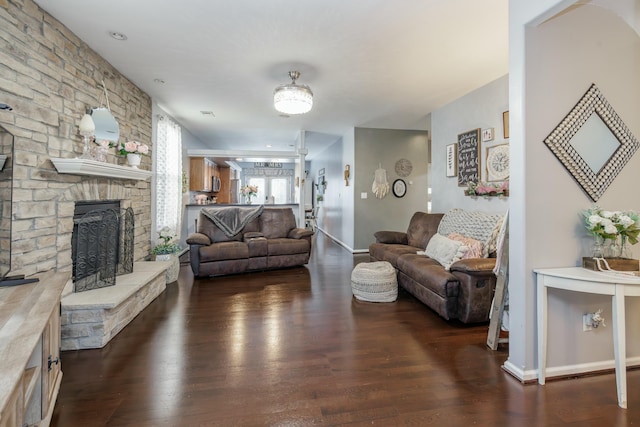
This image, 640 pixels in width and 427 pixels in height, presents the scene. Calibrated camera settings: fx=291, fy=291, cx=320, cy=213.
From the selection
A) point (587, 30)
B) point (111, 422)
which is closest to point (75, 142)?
point (111, 422)

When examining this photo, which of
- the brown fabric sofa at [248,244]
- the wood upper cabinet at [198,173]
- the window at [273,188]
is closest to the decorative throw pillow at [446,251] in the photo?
the brown fabric sofa at [248,244]

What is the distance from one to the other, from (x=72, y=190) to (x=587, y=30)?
4.20m

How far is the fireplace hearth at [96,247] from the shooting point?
2.63 meters

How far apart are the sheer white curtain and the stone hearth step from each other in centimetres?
198

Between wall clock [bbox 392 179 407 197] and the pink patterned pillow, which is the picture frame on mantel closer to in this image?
the pink patterned pillow

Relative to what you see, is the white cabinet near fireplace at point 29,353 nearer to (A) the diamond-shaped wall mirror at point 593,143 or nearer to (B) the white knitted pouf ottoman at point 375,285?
(B) the white knitted pouf ottoman at point 375,285

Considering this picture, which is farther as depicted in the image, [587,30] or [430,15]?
[430,15]

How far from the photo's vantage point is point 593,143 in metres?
1.94

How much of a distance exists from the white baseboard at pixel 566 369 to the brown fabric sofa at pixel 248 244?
130 inches

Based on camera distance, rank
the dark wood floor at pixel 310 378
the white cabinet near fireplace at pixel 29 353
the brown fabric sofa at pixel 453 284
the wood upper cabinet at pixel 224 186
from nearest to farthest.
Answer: the white cabinet near fireplace at pixel 29 353
the dark wood floor at pixel 310 378
the brown fabric sofa at pixel 453 284
the wood upper cabinet at pixel 224 186

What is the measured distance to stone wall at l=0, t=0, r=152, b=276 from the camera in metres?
2.04

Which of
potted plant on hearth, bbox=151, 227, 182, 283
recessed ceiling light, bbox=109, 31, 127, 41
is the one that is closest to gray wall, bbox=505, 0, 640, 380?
recessed ceiling light, bbox=109, 31, 127, 41

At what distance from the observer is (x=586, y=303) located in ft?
6.39

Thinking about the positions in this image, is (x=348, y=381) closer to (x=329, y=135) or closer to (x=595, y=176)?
(x=595, y=176)
